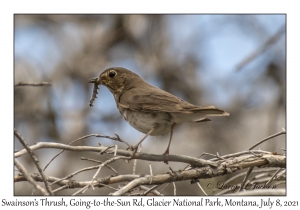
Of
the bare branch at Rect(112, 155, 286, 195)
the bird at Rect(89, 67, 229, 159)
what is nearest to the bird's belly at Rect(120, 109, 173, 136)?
the bird at Rect(89, 67, 229, 159)

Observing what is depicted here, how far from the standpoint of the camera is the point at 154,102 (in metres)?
5.44

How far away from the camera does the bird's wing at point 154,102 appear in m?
4.96

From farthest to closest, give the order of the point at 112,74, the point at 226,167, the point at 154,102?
the point at 112,74 → the point at 154,102 → the point at 226,167

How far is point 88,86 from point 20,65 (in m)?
1.78

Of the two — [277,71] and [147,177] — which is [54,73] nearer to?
[277,71]

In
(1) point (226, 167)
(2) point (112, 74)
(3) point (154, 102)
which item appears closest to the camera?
(1) point (226, 167)

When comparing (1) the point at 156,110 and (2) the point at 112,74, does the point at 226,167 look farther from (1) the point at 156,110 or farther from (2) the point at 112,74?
(2) the point at 112,74

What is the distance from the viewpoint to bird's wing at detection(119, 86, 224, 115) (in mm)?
4965

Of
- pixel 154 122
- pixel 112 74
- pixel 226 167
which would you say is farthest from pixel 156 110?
pixel 112 74

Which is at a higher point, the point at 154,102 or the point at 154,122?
the point at 154,102

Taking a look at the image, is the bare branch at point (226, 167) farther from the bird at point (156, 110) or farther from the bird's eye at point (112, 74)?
the bird's eye at point (112, 74)
